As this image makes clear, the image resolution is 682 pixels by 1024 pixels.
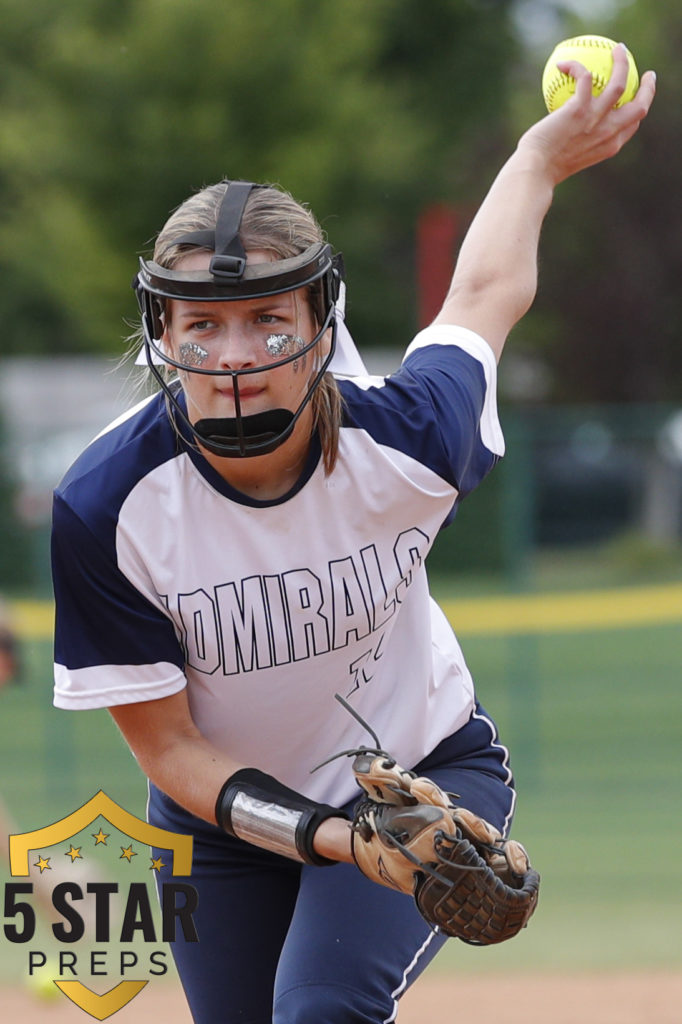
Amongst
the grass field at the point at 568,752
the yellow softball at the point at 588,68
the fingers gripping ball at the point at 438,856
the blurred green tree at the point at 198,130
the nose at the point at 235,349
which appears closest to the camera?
the fingers gripping ball at the point at 438,856

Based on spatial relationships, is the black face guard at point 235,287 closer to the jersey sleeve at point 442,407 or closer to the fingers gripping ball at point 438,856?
the jersey sleeve at point 442,407

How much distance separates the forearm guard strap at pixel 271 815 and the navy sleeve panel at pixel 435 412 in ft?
2.36

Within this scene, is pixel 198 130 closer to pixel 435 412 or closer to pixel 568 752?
pixel 568 752

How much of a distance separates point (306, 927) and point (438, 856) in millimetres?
433

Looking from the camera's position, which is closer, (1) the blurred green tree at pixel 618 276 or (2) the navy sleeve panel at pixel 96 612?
(2) the navy sleeve panel at pixel 96 612

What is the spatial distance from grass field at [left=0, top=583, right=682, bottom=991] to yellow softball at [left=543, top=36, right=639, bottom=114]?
4087 millimetres

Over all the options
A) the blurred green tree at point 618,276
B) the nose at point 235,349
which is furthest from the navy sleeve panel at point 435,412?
the blurred green tree at point 618,276

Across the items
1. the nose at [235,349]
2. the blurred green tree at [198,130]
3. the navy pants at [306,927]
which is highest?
the nose at [235,349]

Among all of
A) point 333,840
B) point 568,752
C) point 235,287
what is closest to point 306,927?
point 333,840

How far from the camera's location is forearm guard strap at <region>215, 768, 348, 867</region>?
2.83 meters

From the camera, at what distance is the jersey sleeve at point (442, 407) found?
2.97 metres

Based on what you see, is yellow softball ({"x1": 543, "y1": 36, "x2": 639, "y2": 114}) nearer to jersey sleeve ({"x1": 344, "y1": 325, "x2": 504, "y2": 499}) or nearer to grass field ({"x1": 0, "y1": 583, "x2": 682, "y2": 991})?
jersey sleeve ({"x1": 344, "y1": 325, "x2": 504, "y2": 499})

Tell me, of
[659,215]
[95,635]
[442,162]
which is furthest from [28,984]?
[659,215]

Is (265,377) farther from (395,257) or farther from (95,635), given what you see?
(395,257)
